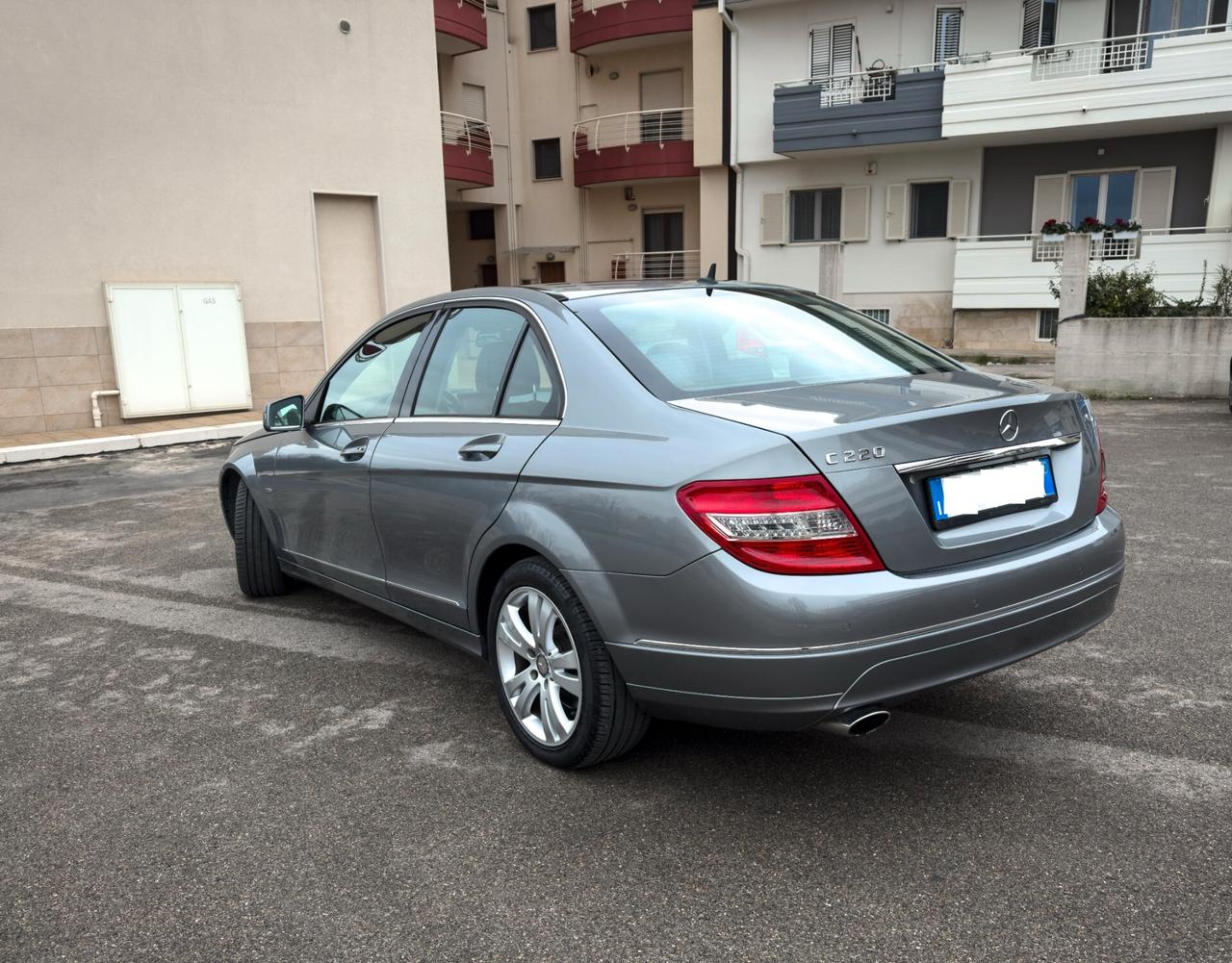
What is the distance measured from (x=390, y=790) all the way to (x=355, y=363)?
6.73 ft

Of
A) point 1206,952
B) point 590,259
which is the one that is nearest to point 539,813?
point 1206,952

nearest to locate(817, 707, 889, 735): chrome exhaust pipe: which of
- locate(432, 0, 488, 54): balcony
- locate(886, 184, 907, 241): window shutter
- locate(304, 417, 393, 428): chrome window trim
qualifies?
locate(304, 417, 393, 428): chrome window trim

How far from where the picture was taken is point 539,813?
2.95 m

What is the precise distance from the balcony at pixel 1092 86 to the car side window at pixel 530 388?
2035cm

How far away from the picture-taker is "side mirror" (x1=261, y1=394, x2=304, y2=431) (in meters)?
4.77

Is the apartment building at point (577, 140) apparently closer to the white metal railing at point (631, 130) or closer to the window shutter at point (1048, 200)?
the white metal railing at point (631, 130)

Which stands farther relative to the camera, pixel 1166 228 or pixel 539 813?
pixel 1166 228

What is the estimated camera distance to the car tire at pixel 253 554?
16.9 ft

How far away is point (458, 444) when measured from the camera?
3.49m

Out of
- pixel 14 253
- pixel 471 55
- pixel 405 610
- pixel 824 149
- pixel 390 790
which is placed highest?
pixel 471 55

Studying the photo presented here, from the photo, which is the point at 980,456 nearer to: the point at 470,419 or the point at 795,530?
the point at 795,530

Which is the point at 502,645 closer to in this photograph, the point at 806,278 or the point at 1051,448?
the point at 1051,448

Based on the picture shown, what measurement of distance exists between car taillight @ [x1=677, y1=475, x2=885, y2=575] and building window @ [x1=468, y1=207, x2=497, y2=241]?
2790cm

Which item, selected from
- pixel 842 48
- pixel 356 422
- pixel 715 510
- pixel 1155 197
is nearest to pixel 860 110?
pixel 842 48
